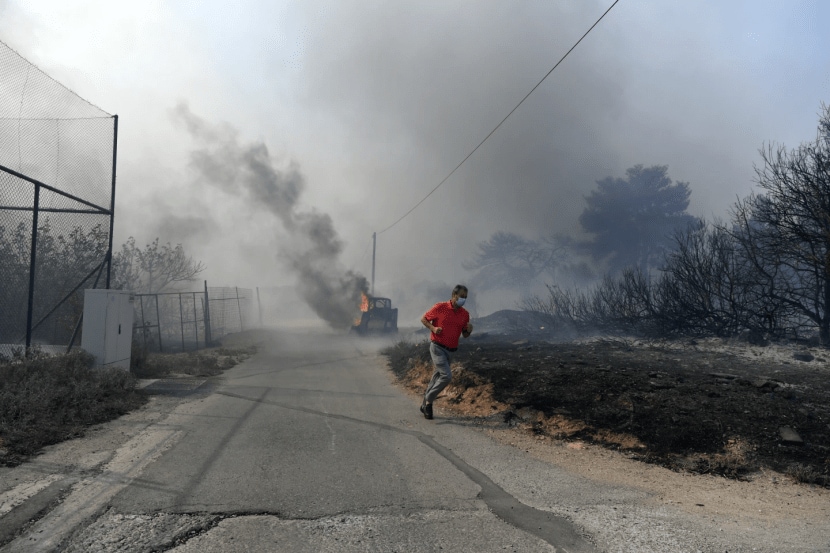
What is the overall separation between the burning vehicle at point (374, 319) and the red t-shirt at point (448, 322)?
21406 millimetres

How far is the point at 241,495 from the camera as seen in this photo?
4.11 meters

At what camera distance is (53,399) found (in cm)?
640

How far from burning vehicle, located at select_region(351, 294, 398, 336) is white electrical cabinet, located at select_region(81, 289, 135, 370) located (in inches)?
774

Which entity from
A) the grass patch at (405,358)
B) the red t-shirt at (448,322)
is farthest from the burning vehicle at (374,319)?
the red t-shirt at (448,322)

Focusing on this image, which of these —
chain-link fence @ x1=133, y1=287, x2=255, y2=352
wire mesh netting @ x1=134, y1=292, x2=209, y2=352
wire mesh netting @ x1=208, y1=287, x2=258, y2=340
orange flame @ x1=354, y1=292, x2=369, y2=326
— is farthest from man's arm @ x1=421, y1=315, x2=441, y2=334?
orange flame @ x1=354, y1=292, x2=369, y2=326

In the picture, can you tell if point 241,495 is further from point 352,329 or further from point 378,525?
point 352,329

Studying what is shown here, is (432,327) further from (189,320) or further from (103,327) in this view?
(189,320)

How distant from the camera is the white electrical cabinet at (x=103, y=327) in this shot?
8938 millimetres

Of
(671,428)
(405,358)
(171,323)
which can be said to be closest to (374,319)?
(171,323)

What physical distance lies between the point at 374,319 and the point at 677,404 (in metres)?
23.2

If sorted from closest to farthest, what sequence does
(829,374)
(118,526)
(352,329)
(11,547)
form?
1. (11,547)
2. (118,526)
3. (829,374)
4. (352,329)

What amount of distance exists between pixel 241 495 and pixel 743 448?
4.73 meters

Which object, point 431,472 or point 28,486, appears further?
point 431,472

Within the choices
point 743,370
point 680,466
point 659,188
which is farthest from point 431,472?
point 659,188
